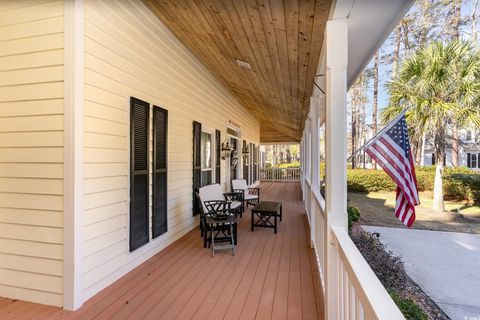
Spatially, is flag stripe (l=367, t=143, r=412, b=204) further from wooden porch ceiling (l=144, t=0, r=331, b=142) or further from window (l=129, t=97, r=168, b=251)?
window (l=129, t=97, r=168, b=251)

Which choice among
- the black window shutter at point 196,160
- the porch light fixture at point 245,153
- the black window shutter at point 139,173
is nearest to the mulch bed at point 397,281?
the black window shutter at point 196,160

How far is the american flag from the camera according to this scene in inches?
82.0

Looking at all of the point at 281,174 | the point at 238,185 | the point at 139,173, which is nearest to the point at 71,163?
the point at 139,173

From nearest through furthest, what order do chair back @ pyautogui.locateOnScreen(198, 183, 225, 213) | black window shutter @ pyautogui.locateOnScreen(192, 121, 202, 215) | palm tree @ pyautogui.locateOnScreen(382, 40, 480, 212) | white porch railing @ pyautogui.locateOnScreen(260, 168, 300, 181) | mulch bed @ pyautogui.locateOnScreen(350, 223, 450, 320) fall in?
1. mulch bed @ pyautogui.locateOnScreen(350, 223, 450, 320)
2. chair back @ pyautogui.locateOnScreen(198, 183, 225, 213)
3. black window shutter @ pyautogui.locateOnScreen(192, 121, 202, 215)
4. palm tree @ pyautogui.locateOnScreen(382, 40, 480, 212)
5. white porch railing @ pyautogui.locateOnScreen(260, 168, 300, 181)

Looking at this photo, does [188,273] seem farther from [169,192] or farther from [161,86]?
[161,86]

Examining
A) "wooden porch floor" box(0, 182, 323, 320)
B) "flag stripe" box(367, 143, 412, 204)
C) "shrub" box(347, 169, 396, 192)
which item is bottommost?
"wooden porch floor" box(0, 182, 323, 320)

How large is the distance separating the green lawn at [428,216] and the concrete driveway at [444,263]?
638mm

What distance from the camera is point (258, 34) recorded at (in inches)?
115

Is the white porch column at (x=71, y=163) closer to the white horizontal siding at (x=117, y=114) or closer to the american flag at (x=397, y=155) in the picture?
the white horizontal siding at (x=117, y=114)

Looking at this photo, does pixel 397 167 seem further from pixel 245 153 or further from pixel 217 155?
pixel 245 153

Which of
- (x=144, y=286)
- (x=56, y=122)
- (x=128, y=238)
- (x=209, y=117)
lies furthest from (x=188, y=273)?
(x=209, y=117)

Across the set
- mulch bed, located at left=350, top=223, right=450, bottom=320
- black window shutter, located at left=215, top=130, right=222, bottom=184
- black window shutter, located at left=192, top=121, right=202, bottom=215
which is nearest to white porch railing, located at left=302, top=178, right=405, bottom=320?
mulch bed, located at left=350, top=223, right=450, bottom=320

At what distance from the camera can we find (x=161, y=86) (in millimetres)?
3838

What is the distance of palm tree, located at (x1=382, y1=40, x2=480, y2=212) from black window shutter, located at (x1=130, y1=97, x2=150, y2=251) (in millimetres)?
6783
